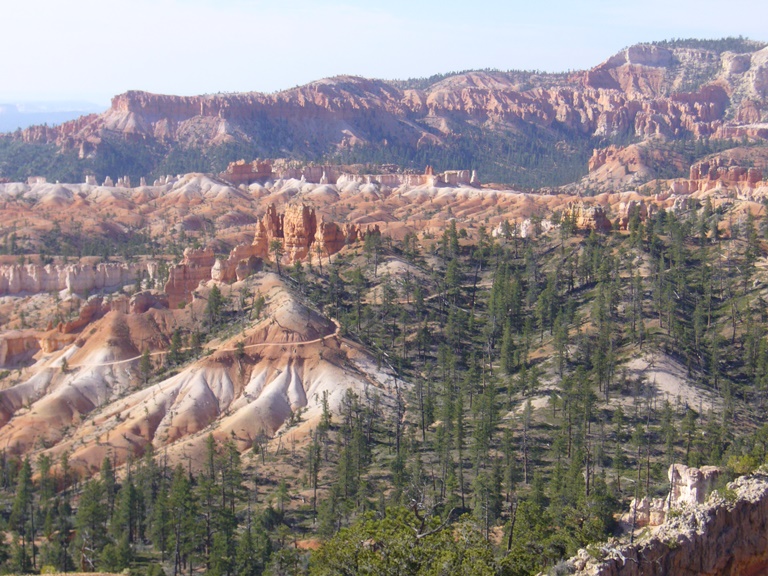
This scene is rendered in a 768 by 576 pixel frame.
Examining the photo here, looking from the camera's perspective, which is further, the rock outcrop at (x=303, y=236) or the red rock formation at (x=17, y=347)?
the rock outcrop at (x=303, y=236)

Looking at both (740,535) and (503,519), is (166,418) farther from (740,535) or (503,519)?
(740,535)

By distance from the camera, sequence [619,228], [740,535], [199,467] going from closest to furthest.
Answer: [740,535] → [199,467] → [619,228]

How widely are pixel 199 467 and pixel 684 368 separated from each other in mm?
36649

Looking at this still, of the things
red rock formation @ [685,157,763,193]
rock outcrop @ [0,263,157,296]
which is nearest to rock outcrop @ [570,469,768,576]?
rock outcrop @ [0,263,157,296]

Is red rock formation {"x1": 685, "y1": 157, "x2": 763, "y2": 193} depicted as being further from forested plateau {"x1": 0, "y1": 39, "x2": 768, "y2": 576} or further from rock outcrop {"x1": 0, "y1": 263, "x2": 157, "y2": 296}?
rock outcrop {"x1": 0, "y1": 263, "x2": 157, "y2": 296}

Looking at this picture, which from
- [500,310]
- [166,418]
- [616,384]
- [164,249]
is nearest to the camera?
[616,384]

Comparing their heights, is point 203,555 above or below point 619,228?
below

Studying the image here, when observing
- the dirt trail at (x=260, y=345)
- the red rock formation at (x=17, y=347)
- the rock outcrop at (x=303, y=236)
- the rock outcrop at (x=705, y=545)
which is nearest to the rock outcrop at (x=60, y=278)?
the rock outcrop at (x=303, y=236)

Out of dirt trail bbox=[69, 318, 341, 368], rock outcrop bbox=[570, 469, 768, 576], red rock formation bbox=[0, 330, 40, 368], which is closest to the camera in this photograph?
rock outcrop bbox=[570, 469, 768, 576]

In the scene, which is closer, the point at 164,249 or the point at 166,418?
the point at 166,418

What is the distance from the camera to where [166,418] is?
3243 inches

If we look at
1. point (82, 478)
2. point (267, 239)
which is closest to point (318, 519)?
point (82, 478)

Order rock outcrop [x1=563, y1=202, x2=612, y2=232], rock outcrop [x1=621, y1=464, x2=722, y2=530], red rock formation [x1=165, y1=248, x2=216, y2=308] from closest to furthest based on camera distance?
rock outcrop [x1=621, y1=464, x2=722, y2=530] → red rock formation [x1=165, y1=248, x2=216, y2=308] → rock outcrop [x1=563, y1=202, x2=612, y2=232]

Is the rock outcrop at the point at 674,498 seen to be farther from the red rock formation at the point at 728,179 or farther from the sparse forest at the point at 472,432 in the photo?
the red rock formation at the point at 728,179
